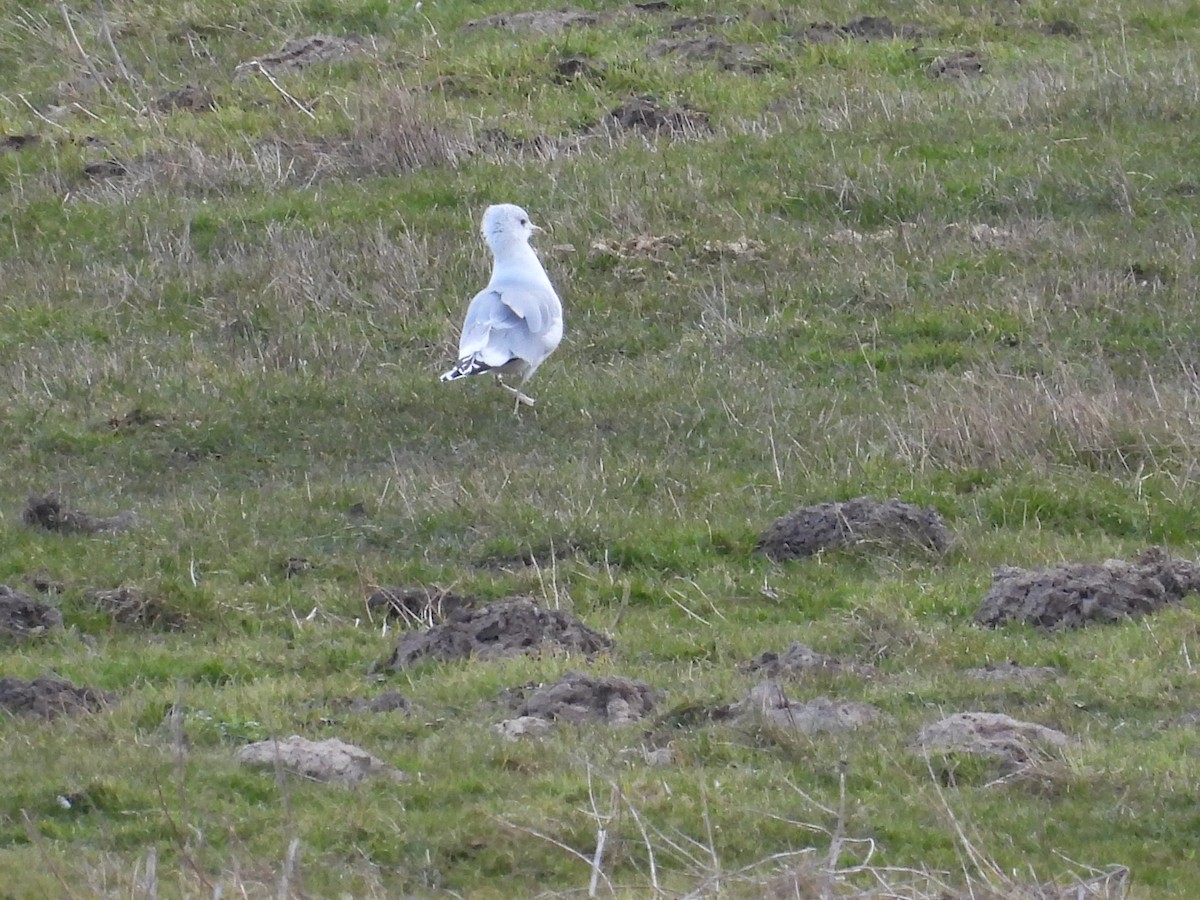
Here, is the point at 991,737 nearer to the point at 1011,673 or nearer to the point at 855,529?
the point at 1011,673

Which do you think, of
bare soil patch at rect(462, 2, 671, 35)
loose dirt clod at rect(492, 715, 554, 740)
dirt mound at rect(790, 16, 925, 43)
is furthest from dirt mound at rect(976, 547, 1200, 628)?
bare soil patch at rect(462, 2, 671, 35)

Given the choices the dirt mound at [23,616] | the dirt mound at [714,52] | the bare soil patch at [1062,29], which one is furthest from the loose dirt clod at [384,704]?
the bare soil patch at [1062,29]

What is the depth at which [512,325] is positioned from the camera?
10.2m

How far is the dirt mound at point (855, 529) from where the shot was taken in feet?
27.5

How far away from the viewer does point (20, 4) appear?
19156 mm

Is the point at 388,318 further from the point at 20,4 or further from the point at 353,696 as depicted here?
the point at 20,4

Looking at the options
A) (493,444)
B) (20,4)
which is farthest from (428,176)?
(20,4)

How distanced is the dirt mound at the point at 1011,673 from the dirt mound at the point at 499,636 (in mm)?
1433

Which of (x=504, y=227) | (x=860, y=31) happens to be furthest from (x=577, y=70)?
(x=504, y=227)

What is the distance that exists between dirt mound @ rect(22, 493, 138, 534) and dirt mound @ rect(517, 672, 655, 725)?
3192mm

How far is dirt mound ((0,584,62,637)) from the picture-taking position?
7.65 meters

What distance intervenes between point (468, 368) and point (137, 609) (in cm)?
275

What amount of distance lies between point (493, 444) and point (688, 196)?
3858 mm

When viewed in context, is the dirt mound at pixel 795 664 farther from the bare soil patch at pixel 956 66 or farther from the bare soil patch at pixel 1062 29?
the bare soil patch at pixel 1062 29
